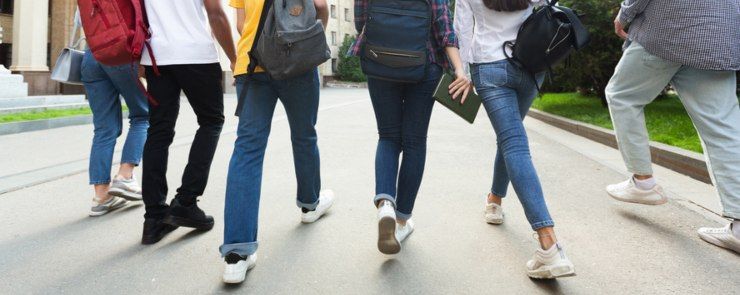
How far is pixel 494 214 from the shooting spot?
11.7 ft

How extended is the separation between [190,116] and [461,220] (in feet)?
32.1

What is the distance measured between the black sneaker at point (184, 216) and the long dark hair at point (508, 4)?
1981 millimetres

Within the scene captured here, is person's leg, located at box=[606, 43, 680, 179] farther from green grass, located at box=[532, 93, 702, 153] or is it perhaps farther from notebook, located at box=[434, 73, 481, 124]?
green grass, located at box=[532, 93, 702, 153]

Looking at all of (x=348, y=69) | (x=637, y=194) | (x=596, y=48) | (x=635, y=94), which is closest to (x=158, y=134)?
(x=635, y=94)

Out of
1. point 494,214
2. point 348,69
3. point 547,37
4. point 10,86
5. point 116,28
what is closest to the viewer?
point 547,37

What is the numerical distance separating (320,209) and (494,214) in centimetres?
114

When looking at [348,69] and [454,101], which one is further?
[348,69]

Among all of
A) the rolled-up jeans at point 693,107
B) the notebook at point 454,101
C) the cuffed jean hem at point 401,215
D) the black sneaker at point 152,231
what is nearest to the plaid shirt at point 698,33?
the rolled-up jeans at point 693,107

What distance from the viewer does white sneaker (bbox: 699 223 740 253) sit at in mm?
3018

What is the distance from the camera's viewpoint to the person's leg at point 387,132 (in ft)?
9.29

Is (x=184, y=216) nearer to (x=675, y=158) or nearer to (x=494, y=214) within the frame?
(x=494, y=214)

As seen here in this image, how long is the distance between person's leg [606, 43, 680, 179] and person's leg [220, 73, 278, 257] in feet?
7.21

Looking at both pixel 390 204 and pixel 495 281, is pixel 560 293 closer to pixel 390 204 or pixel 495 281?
pixel 495 281

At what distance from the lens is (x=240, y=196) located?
258 cm
